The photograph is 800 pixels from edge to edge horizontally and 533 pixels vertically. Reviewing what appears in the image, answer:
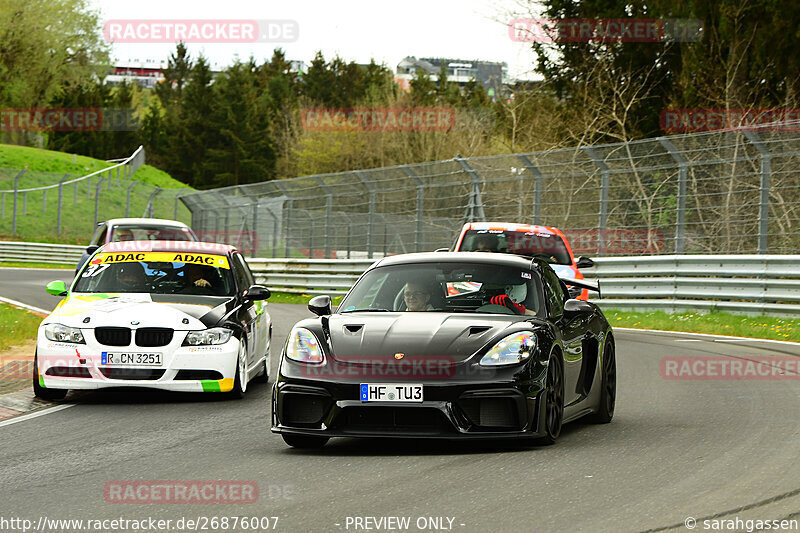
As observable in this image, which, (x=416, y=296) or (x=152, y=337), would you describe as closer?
(x=416, y=296)

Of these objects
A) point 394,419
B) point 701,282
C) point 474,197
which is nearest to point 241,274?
point 394,419

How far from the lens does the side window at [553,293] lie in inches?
338

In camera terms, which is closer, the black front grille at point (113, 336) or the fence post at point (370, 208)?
the black front grille at point (113, 336)

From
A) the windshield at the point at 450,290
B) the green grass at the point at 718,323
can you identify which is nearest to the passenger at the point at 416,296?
the windshield at the point at 450,290

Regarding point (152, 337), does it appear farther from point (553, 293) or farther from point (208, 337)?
point (553, 293)

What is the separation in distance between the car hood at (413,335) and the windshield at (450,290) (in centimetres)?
29

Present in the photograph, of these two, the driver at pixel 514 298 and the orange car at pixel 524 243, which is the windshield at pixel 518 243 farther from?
the driver at pixel 514 298

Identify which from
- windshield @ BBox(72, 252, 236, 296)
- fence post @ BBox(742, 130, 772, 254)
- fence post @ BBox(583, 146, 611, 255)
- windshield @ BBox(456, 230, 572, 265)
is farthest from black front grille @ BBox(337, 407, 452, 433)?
fence post @ BBox(583, 146, 611, 255)

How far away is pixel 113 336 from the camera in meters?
10.2

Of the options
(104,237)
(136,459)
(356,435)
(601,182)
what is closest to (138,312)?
(136,459)

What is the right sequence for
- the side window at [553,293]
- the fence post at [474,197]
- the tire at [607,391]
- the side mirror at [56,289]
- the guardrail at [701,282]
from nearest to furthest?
the side window at [553,293] < the tire at [607,391] < the side mirror at [56,289] < the guardrail at [701,282] < the fence post at [474,197]

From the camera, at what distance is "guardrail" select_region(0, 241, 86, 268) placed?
163ft

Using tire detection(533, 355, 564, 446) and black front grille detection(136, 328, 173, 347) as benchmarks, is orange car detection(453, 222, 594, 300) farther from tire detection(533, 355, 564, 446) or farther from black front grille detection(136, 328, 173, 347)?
tire detection(533, 355, 564, 446)

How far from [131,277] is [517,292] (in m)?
4.65
